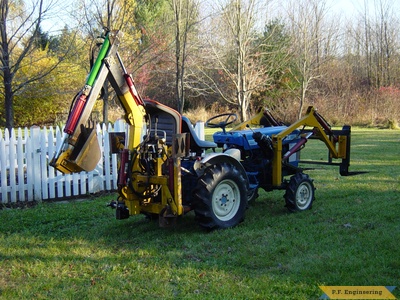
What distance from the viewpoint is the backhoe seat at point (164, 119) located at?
5848 mm

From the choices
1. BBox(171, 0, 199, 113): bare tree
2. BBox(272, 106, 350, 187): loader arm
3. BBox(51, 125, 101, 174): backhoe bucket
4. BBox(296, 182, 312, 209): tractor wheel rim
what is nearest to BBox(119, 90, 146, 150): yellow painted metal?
BBox(51, 125, 101, 174): backhoe bucket

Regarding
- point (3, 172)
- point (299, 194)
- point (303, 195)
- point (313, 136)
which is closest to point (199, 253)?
point (299, 194)

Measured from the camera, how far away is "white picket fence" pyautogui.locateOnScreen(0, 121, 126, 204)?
7770 mm

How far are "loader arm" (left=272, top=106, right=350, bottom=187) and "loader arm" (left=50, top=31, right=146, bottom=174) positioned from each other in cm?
227

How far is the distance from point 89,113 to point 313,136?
3732 mm

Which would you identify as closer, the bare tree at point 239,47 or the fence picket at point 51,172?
the fence picket at point 51,172

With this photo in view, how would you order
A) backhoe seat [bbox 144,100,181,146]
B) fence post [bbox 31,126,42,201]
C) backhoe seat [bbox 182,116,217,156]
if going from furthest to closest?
fence post [bbox 31,126,42,201]
backhoe seat [bbox 182,116,217,156]
backhoe seat [bbox 144,100,181,146]

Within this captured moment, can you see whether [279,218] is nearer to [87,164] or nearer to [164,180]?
[164,180]

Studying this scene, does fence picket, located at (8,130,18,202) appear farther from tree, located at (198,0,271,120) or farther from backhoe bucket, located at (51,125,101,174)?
tree, located at (198,0,271,120)

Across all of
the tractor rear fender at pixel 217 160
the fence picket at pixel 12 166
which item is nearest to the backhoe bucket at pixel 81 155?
the tractor rear fender at pixel 217 160

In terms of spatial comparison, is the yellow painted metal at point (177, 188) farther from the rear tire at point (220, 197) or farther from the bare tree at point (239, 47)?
the bare tree at point (239, 47)

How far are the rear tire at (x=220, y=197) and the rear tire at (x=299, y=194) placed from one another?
954mm

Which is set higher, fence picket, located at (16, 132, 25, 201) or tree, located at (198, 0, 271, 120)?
tree, located at (198, 0, 271, 120)

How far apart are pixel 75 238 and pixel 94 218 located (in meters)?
1.11
